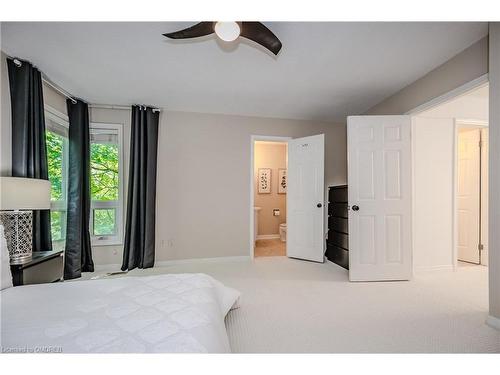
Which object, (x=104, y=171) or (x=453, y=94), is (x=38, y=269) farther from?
(x=453, y=94)

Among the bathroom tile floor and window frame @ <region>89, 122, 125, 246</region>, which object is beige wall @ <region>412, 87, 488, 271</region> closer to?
the bathroom tile floor

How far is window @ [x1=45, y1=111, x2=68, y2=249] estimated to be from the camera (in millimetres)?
2926

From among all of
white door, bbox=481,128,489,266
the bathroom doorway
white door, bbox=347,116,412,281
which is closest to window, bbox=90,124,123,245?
the bathroom doorway

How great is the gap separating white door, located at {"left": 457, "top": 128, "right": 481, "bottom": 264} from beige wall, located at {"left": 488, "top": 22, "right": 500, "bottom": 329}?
2.30 metres

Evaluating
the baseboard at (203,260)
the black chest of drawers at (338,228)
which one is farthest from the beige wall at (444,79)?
the baseboard at (203,260)

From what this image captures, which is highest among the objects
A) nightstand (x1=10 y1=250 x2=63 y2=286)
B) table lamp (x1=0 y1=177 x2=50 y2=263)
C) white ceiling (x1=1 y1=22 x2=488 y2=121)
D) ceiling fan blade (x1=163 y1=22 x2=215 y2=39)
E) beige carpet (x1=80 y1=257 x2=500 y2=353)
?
white ceiling (x1=1 y1=22 x2=488 y2=121)

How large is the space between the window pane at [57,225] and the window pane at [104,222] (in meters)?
0.39

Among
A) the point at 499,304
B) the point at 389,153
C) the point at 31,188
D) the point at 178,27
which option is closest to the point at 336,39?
the point at 178,27

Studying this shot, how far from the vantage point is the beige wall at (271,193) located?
19.6 ft

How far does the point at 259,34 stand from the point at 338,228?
9.51 ft

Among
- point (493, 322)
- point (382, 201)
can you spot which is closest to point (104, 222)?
point (382, 201)

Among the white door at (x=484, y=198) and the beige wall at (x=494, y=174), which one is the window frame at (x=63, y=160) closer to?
the beige wall at (x=494, y=174)

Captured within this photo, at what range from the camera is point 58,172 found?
3090mm
